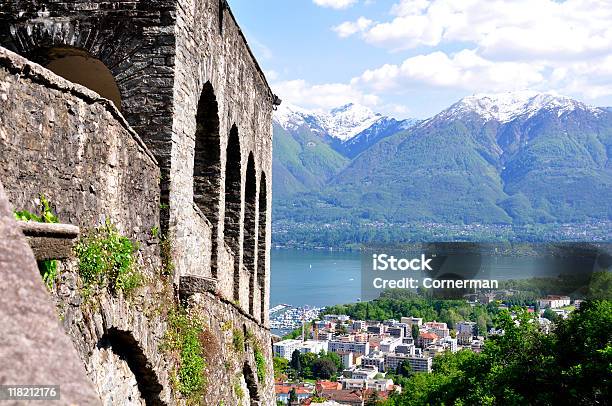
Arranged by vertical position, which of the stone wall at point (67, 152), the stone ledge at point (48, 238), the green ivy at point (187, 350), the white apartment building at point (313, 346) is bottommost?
the white apartment building at point (313, 346)

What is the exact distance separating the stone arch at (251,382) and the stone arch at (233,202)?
1.95m

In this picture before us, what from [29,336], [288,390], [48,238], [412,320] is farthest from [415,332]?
[29,336]

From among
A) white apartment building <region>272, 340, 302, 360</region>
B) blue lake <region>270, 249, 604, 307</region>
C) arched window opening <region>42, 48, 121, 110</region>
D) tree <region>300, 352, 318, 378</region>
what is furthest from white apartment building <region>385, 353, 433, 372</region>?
Result: arched window opening <region>42, 48, 121, 110</region>

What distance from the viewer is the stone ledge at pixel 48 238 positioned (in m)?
3.53

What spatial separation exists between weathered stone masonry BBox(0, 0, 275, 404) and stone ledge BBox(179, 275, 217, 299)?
1 centimetres

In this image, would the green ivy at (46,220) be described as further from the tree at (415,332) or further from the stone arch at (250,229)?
the tree at (415,332)

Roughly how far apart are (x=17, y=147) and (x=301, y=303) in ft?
342

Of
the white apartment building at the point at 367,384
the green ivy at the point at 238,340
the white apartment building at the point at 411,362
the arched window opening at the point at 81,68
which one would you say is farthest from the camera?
the white apartment building at the point at 411,362

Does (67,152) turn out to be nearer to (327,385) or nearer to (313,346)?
(327,385)

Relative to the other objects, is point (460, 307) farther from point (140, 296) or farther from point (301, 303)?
point (140, 296)

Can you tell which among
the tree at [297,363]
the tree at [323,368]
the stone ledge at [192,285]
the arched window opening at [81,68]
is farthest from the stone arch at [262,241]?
the tree at [323,368]

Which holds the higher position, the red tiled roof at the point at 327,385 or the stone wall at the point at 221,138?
the stone wall at the point at 221,138

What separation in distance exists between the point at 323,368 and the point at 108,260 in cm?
7363

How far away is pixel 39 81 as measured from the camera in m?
4.44
